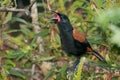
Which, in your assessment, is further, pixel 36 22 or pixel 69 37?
pixel 36 22

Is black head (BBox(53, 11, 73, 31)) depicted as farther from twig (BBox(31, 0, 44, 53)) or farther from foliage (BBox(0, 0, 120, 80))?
twig (BBox(31, 0, 44, 53))

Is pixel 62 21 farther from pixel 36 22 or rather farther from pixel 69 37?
pixel 36 22

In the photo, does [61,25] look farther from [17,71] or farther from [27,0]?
[17,71]

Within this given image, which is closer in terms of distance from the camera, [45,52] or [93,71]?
[93,71]

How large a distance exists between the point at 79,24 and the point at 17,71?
826 mm

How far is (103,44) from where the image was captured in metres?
2.38

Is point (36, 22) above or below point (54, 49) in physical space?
above

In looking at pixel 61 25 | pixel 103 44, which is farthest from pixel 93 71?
pixel 61 25

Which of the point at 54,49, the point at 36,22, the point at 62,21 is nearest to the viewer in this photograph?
the point at 62,21

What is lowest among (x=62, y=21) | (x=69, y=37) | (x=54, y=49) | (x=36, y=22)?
(x=54, y=49)

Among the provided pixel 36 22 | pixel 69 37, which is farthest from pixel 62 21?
pixel 36 22

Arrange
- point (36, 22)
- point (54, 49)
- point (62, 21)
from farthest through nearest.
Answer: point (36, 22)
point (54, 49)
point (62, 21)

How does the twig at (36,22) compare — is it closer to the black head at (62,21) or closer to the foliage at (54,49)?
the foliage at (54,49)

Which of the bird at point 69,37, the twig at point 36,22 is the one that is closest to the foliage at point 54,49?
the twig at point 36,22
